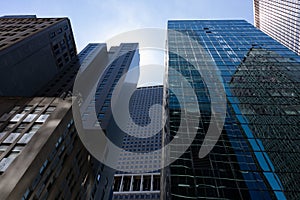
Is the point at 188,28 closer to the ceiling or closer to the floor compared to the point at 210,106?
closer to the ceiling

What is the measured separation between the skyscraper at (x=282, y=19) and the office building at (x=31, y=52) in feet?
270

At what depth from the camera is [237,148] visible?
23531 mm

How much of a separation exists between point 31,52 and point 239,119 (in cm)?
4495

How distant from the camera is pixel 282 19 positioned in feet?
304

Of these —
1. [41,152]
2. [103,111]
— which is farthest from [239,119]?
[103,111]

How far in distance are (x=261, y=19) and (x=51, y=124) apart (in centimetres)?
13267

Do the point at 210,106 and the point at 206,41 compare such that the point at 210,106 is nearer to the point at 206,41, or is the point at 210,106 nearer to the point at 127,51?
the point at 206,41

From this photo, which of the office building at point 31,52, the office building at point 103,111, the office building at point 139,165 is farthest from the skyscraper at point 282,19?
the office building at point 139,165

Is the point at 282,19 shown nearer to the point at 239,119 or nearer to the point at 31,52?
the point at 239,119

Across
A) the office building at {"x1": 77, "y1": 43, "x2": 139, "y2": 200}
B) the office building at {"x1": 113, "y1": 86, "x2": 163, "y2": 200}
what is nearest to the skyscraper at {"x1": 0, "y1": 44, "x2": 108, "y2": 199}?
the office building at {"x1": 77, "y1": 43, "x2": 139, "y2": 200}

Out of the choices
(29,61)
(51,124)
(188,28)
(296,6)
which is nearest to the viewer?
(51,124)

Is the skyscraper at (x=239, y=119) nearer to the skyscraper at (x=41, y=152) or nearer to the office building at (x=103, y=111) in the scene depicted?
the skyscraper at (x=41, y=152)

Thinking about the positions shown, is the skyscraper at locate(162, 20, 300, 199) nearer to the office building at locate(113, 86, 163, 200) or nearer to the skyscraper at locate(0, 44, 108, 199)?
the skyscraper at locate(0, 44, 108, 199)

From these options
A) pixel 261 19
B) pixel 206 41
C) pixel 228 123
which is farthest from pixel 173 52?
pixel 261 19
